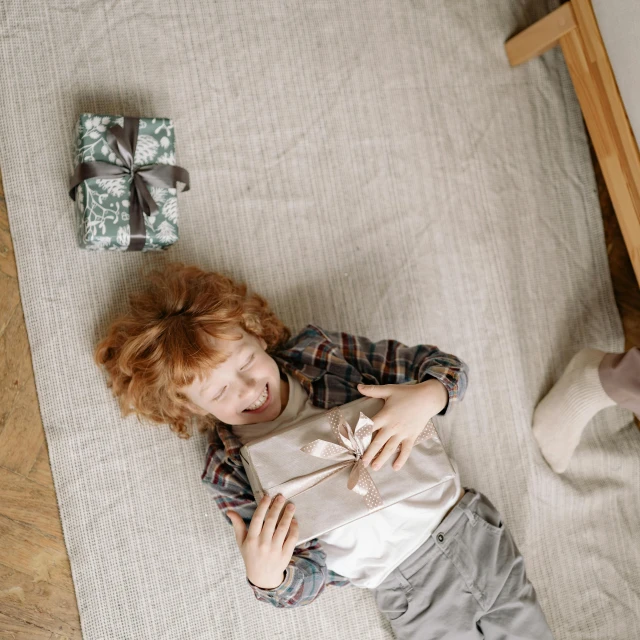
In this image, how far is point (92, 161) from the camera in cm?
109

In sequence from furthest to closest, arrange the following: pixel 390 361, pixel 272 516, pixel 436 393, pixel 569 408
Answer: pixel 569 408
pixel 390 361
pixel 436 393
pixel 272 516

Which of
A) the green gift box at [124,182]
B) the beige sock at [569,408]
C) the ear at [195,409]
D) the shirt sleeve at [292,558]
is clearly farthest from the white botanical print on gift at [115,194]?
the beige sock at [569,408]

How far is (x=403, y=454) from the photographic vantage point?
40.1 inches


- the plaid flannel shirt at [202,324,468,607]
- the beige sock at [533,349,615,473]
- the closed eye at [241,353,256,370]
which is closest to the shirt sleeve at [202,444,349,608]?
the plaid flannel shirt at [202,324,468,607]

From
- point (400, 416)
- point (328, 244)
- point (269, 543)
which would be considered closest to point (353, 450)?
point (400, 416)

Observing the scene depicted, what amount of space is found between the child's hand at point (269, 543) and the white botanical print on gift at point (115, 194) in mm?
540

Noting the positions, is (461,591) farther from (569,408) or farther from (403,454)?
(569,408)

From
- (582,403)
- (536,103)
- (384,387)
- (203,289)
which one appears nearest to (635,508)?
(582,403)

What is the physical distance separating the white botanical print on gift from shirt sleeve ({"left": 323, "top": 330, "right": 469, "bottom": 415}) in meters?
0.39

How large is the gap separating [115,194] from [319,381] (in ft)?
1.70

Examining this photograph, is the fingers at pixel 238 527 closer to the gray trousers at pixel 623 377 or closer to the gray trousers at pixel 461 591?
the gray trousers at pixel 461 591

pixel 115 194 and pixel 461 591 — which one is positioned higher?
pixel 115 194

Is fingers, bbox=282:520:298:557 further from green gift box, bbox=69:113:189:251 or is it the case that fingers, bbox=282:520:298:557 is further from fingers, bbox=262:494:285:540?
green gift box, bbox=69:113:189:251

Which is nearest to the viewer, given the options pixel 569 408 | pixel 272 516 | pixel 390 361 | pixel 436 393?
pixel 272 516
